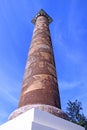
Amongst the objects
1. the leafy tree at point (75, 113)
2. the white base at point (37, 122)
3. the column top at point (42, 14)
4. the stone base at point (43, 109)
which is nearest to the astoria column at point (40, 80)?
the stone base at point (43, 109)

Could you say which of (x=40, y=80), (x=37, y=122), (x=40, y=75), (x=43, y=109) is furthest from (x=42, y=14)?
(x=37, y=122)

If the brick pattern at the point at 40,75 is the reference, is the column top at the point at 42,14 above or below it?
above

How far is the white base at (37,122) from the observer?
19.6ft

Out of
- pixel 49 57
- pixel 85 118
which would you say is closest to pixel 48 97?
pixel 49 57

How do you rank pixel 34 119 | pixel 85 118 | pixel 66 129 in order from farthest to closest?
pixel 85 118, pixel 66 129, pixel 34 119

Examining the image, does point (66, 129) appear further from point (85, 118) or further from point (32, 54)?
point (85, 118)

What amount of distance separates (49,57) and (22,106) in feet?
7.99

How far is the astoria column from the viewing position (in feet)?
23.9

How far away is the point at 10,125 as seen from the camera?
22.1 feet

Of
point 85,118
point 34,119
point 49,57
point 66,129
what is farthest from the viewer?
point 85,118

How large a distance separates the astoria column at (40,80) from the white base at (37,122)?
0.44 meters

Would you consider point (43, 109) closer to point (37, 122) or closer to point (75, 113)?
point (37, 122)

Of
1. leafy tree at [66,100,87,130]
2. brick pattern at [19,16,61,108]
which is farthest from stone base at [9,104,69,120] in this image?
leafy tree at [66,100,87,130]

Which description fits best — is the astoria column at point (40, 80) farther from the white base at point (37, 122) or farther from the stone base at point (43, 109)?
the white base at point (37, 122)
